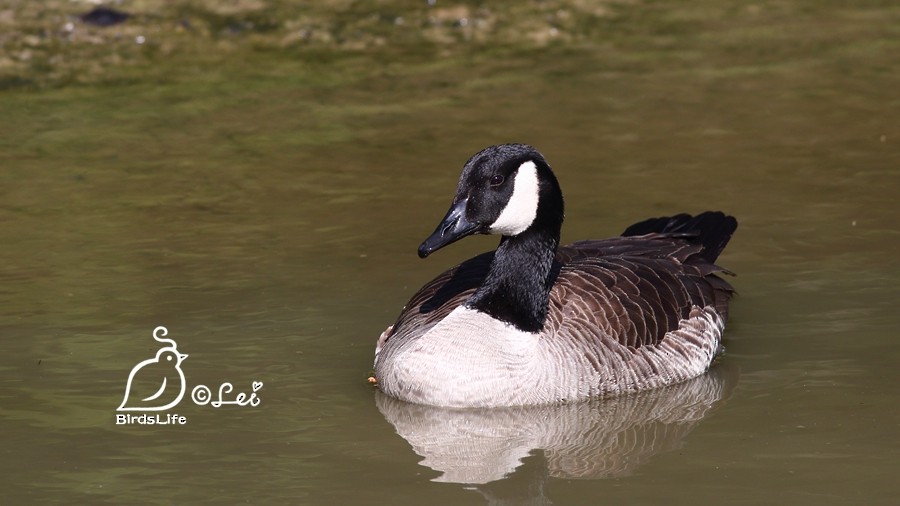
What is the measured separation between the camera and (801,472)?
8.18 m

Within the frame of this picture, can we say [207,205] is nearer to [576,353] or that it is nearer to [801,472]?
[576,353]

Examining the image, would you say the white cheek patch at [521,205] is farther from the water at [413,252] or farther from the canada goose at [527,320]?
the water at [413,252]

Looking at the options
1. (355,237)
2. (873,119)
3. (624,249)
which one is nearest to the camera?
(624,249)

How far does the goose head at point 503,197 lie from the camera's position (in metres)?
9.29

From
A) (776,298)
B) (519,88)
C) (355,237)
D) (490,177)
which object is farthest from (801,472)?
(519,88)

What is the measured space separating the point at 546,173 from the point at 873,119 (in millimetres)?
6905

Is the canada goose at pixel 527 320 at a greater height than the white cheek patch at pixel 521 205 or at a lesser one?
lesser

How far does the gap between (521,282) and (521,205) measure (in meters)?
0.45

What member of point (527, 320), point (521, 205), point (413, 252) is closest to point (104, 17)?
point (413, 252)

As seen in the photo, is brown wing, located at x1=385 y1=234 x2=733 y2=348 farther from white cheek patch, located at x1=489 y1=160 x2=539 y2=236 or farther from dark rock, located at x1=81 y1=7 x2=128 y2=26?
dark rock, located at x1=81 y1=7 x2=128 y2=26

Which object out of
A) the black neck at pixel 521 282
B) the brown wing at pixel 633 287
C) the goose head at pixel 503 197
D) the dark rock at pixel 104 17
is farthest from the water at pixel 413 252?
the dark rock at pixel 104 17

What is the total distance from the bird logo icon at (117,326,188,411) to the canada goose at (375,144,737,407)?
1215 mm

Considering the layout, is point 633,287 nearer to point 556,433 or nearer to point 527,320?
point 527,320

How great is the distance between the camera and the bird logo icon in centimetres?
944
